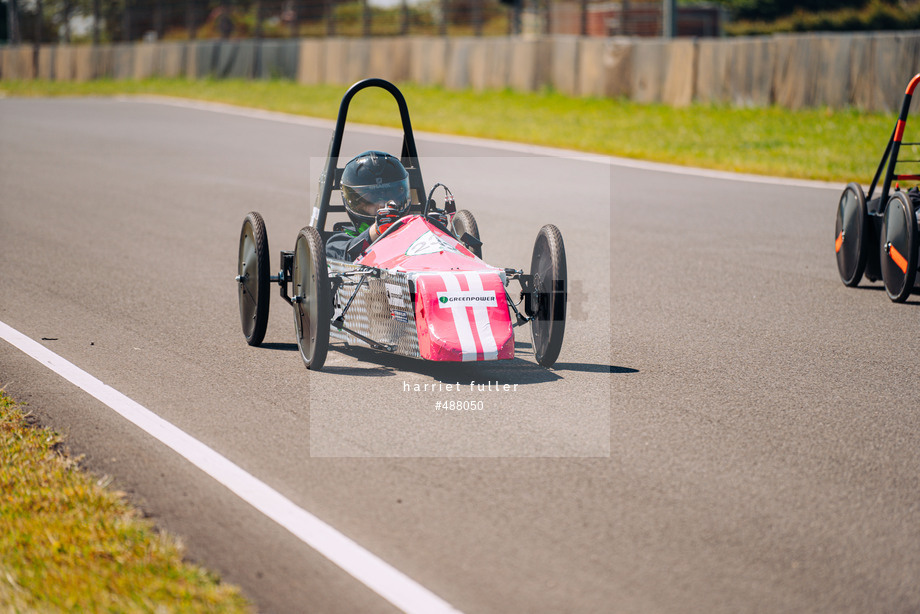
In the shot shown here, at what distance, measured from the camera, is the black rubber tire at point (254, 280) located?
23.0ft

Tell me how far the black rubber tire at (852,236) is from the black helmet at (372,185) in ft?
12.3

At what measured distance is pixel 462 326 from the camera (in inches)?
234

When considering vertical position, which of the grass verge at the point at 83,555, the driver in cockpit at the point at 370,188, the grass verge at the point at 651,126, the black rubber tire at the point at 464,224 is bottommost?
the grass verge at the point at 83,555

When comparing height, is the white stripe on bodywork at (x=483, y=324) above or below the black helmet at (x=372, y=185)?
below

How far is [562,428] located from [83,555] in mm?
2355

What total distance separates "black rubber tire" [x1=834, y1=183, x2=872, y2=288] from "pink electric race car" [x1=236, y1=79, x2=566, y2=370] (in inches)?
132

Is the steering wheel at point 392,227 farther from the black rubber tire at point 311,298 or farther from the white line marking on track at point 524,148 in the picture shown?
the white line marking on track at point 524,148

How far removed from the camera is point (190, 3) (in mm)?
40562

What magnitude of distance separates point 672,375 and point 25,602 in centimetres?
388

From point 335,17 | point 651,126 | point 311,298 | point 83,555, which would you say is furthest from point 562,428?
point 335,17

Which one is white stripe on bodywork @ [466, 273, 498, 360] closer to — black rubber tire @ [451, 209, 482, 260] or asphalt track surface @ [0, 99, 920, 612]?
asphalt track surface @ [0, 99, 920, 612]

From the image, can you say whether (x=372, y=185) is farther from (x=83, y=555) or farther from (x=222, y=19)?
(x=222, y=19)

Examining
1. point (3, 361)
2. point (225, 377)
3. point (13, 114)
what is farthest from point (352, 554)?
point (13, 114)

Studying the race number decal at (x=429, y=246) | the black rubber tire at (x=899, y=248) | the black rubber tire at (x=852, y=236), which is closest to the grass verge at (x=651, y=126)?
the black rubber tire at (x=852, y=236)
